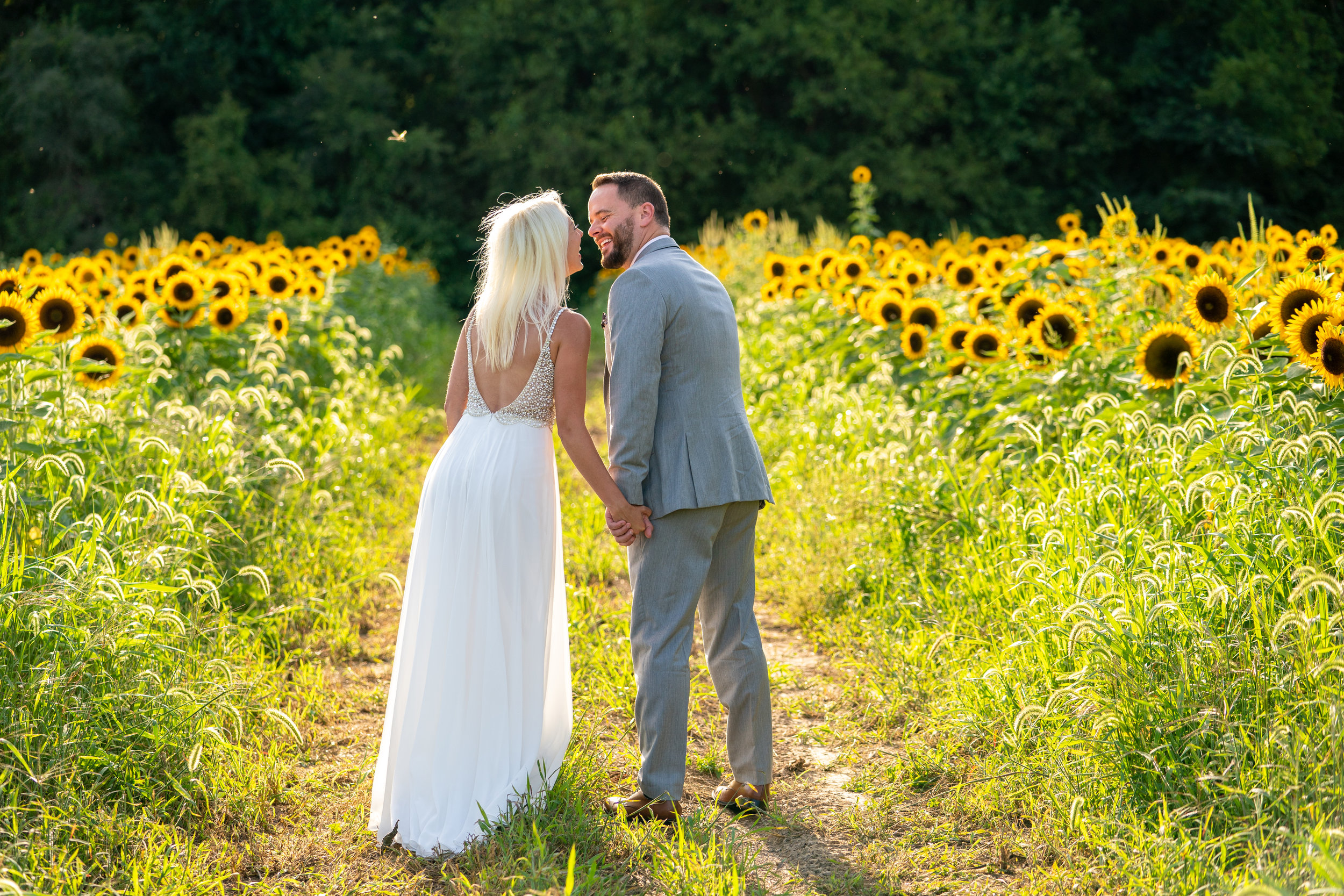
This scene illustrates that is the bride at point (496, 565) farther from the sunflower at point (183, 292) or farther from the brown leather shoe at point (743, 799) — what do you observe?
the sunflower at point (183, 292)

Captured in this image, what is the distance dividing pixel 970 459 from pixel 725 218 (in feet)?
62.8

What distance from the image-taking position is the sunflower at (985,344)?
5.74m

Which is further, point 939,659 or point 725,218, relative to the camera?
point 725,218

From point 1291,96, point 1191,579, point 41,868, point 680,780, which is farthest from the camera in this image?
point 1291,96

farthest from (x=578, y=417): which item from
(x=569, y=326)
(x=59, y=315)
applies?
(x=59, y=315)

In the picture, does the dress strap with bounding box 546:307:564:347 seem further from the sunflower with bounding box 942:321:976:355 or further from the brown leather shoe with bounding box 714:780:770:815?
the sunflower with bounding box 942:321:976:355

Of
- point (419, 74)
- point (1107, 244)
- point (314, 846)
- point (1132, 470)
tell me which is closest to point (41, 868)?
point (314, 846)

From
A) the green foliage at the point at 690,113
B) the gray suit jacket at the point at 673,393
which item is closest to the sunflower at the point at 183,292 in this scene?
the gray suit jacket at the point at 673,393

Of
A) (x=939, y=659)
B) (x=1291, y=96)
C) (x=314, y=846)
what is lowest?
(x=314, y=846)

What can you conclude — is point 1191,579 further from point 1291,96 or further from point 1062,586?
point 1291,96

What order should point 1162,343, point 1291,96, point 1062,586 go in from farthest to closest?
1. point 1291,96
2. point 1162,343
3. point 1062,586

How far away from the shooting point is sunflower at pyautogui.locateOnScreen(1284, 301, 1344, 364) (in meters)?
3.59

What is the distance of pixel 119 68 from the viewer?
2144 centimetres

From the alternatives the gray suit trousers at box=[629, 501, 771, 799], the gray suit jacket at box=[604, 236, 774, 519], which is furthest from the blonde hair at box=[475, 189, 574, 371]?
the gray suit trousers at box=[629, 501, 771, 799]
